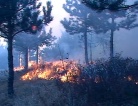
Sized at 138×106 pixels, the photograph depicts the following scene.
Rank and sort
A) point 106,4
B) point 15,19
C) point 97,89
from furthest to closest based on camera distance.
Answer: point 15,19, point 97,89, point 106,4

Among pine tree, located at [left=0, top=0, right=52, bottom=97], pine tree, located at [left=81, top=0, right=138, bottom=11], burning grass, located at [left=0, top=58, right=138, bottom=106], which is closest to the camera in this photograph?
pine tree, located at [left=81, top=0, right=138, bottom=11]

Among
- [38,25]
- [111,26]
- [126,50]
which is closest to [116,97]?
[38,25]

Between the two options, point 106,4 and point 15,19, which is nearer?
point 106,4

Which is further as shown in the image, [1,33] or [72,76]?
[1,33]

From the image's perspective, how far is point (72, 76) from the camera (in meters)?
12.3

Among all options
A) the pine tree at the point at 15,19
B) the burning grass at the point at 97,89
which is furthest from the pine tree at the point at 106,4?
the pine tree at the point at 15,19

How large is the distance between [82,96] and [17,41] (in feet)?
80.1

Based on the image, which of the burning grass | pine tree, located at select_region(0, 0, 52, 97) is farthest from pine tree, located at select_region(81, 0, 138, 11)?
pine tree, located at select_region(0, 0, 52, 97)

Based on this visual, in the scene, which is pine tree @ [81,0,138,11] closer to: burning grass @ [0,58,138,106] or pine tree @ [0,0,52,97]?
burning grass @ [0,58,138,106]

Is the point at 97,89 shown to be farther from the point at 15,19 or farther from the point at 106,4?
the point at 15,19

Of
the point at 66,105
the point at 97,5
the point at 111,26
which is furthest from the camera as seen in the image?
the point at 111,26

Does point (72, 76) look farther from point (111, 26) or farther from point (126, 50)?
point (126, 50)

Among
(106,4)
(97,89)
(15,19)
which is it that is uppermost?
(15,19)

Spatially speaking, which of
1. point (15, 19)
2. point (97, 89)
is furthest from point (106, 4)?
point (15, 19)
